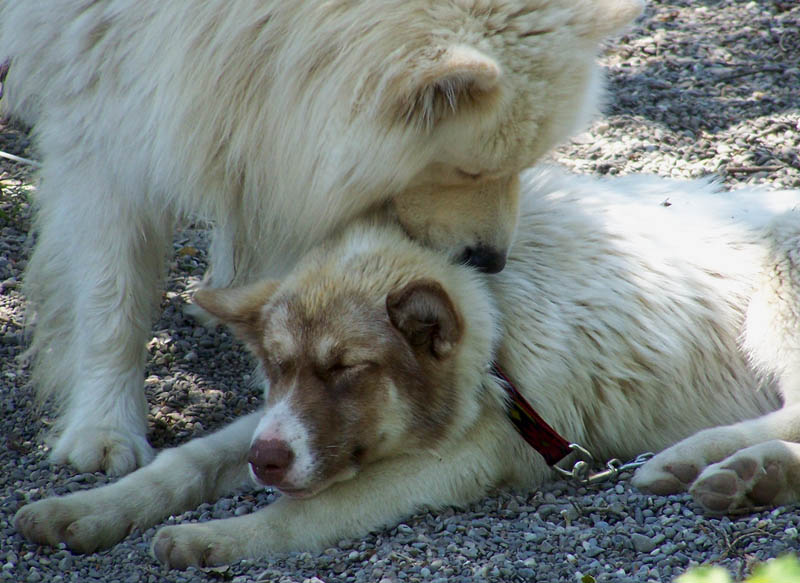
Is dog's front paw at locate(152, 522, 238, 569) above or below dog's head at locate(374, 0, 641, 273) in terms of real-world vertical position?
below

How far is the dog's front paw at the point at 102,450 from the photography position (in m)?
4.39

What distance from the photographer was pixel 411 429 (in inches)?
148

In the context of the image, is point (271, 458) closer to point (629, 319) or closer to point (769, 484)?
point (629, 319)

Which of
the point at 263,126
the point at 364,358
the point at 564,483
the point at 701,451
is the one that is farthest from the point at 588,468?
the point at 263,126

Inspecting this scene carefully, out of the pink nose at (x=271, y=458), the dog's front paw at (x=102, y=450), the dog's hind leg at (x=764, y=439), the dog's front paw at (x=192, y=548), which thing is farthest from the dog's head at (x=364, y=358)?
the dog's front paw at (x=102, y=450)

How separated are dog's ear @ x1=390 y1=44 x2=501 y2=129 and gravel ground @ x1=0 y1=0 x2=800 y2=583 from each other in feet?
4.90

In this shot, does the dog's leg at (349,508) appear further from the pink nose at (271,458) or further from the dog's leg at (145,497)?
the dog's leg at (145,497)

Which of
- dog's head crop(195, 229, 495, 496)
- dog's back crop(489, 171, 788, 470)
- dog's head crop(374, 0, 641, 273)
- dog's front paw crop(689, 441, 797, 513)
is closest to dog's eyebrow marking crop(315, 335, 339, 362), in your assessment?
dog's head crop(195, 229, 495, 496)

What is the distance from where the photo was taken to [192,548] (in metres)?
3.49

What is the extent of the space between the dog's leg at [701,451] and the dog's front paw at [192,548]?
155cm

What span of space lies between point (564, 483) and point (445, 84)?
5.39ft

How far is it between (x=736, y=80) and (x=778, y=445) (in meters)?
4.63

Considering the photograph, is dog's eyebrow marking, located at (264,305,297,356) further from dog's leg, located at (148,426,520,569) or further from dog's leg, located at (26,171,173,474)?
dog's leg, located at (26,171,173,474)

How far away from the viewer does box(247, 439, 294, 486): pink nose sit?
3473 mm
